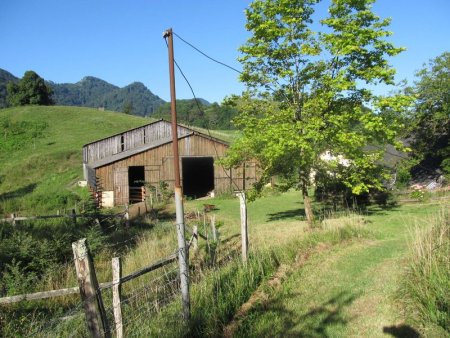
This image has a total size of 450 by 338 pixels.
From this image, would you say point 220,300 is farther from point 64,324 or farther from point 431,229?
point 431,229

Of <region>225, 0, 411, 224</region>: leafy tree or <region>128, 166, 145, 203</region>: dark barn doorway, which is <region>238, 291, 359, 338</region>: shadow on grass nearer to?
<region>225, 0, 411, 224</region>: leafy tree

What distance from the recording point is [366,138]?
1521cm

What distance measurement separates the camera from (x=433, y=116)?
84.1 feet

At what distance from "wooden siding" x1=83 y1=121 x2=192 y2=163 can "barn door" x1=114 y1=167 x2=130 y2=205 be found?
8255mm

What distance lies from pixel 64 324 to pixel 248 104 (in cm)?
1185

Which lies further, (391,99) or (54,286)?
(391,99)

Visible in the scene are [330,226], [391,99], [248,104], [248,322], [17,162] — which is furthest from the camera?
[17,162]

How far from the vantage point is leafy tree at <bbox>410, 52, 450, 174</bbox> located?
81.3 ft

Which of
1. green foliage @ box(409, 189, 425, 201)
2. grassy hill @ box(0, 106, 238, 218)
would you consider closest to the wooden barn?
grassy hill @ box(0, 106, 238, 218)

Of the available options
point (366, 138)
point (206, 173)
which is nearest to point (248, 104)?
point (366, 138)

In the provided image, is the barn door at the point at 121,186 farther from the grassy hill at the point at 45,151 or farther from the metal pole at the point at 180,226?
the metal pole at the point at 180,226

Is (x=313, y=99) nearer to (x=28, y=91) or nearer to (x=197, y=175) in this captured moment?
(x=197, y=175)

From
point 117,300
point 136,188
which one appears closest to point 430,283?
point 117,300

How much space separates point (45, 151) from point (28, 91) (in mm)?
44881
